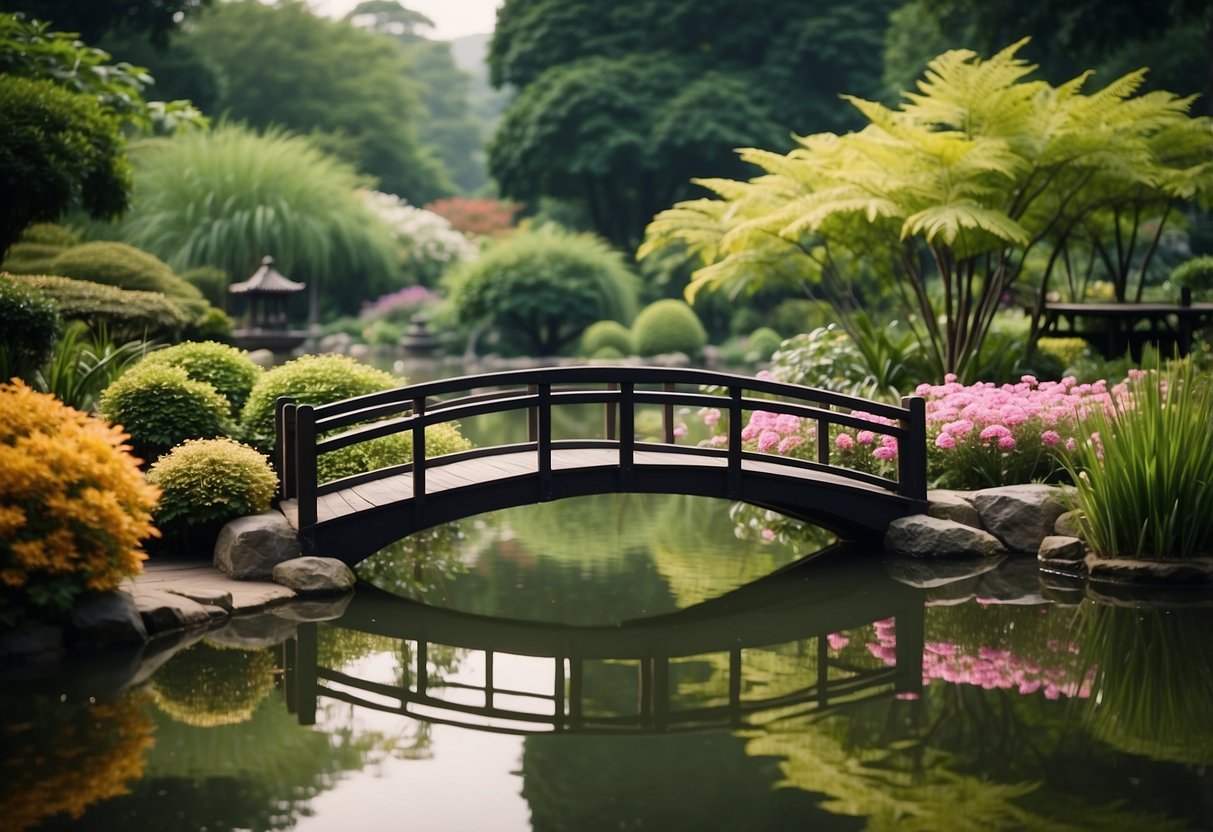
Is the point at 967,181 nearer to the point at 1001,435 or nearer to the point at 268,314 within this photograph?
the point at 1001,435

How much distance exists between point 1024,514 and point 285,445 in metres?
5.44

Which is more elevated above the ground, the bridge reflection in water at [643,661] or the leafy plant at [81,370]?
the leafy plant at [81,370]

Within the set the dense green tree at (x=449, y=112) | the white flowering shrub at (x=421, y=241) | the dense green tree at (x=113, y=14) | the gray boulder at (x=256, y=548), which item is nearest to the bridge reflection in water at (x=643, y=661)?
the gray boulder at (x=256, y=548)

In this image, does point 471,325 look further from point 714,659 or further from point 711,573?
point 714,659

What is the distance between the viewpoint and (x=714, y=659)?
308 inches

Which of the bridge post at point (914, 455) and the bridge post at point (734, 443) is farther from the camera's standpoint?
the bridge post at point (914, 455)

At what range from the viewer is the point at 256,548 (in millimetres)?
9039

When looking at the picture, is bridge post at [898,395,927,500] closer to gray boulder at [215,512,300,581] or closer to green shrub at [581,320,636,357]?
gray boulder at [215,512,300,581]

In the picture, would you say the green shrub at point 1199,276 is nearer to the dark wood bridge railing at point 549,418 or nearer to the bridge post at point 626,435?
the dark wood bridge railing at point 549,418

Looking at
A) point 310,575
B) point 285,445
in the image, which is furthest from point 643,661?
point 285,445

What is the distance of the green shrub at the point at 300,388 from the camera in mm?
11078

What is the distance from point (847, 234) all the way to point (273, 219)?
17149 millimetres

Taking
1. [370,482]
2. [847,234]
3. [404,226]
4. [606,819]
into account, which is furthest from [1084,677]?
[404,226]

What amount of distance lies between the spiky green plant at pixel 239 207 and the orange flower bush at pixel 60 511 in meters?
21.1
